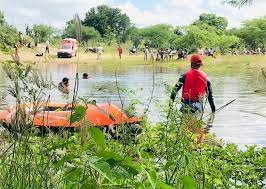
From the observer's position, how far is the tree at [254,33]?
98.5 meters

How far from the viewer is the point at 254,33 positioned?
99.7 metres

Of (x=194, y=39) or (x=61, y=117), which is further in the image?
(x=194, y=39)

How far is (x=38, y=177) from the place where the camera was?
3320 millimetres

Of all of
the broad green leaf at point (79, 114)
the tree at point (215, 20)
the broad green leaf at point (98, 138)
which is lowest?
the tree at point (215, 20)

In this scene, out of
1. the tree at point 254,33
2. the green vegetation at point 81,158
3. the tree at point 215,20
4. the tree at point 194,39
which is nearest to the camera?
the green vegetation at point 81,158

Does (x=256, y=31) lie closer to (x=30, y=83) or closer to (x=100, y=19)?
(x=100, y=19)

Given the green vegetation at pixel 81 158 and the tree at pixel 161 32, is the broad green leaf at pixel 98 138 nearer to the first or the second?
the green vegetation at pixel 81 158

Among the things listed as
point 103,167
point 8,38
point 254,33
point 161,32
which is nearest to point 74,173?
point 103,167

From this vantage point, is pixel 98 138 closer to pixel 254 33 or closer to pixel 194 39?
pixel 194 39

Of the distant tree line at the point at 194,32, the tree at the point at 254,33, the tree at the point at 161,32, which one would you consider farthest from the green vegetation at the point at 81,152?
the tree at the point at 161,32

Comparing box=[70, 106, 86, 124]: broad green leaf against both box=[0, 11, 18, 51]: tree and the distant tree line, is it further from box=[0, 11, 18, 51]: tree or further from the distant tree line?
the distant tree line

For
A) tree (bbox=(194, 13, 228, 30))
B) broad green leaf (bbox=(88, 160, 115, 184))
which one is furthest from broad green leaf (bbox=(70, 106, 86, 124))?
tree (bbox=(194, 13, 228, 30))

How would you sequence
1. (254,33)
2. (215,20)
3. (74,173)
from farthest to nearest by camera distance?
(215,20) → (254,33) → (74,173)

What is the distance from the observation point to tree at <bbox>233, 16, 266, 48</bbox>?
3878 inches
